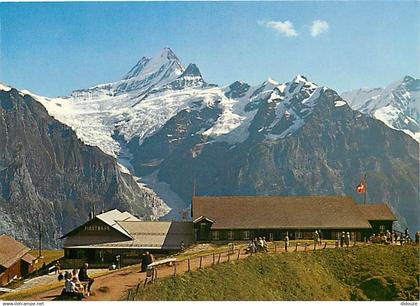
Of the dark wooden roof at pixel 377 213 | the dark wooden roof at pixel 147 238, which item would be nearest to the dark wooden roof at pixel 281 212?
the dark wooden roof at pixel 377 213

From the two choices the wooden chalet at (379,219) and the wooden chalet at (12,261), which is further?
the wooden chalet at (379,219)

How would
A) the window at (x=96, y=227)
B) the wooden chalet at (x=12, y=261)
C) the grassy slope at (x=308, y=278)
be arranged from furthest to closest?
the window at (x=96, y=227), the wooden chalet at (x=12, y=261), the grassy slope at (x=308, y=278)

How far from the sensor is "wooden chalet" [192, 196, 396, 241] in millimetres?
72438

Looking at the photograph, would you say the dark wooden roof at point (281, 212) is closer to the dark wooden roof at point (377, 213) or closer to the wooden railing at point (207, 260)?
the dark wooden roof at point (377, 213)

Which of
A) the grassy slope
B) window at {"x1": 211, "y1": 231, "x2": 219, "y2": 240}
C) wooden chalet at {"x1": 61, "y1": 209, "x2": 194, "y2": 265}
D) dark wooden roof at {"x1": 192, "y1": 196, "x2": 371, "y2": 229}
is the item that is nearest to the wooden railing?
the grassy slope

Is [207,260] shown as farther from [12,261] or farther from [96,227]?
[12,261]

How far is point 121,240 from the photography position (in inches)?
2948

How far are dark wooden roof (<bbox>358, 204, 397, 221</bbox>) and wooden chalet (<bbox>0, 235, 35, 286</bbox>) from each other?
4545 centimetres

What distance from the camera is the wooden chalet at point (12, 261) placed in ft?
245

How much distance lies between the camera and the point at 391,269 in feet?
162

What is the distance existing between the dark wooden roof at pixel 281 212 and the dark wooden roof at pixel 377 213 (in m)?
2.19

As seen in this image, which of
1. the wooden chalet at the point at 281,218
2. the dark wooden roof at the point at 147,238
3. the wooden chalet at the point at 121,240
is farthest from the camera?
the dark wooden roof at the point at 147,238

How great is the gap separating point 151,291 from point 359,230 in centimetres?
4051

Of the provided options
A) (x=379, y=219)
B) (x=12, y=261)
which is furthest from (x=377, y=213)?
(x=12, y=261)
